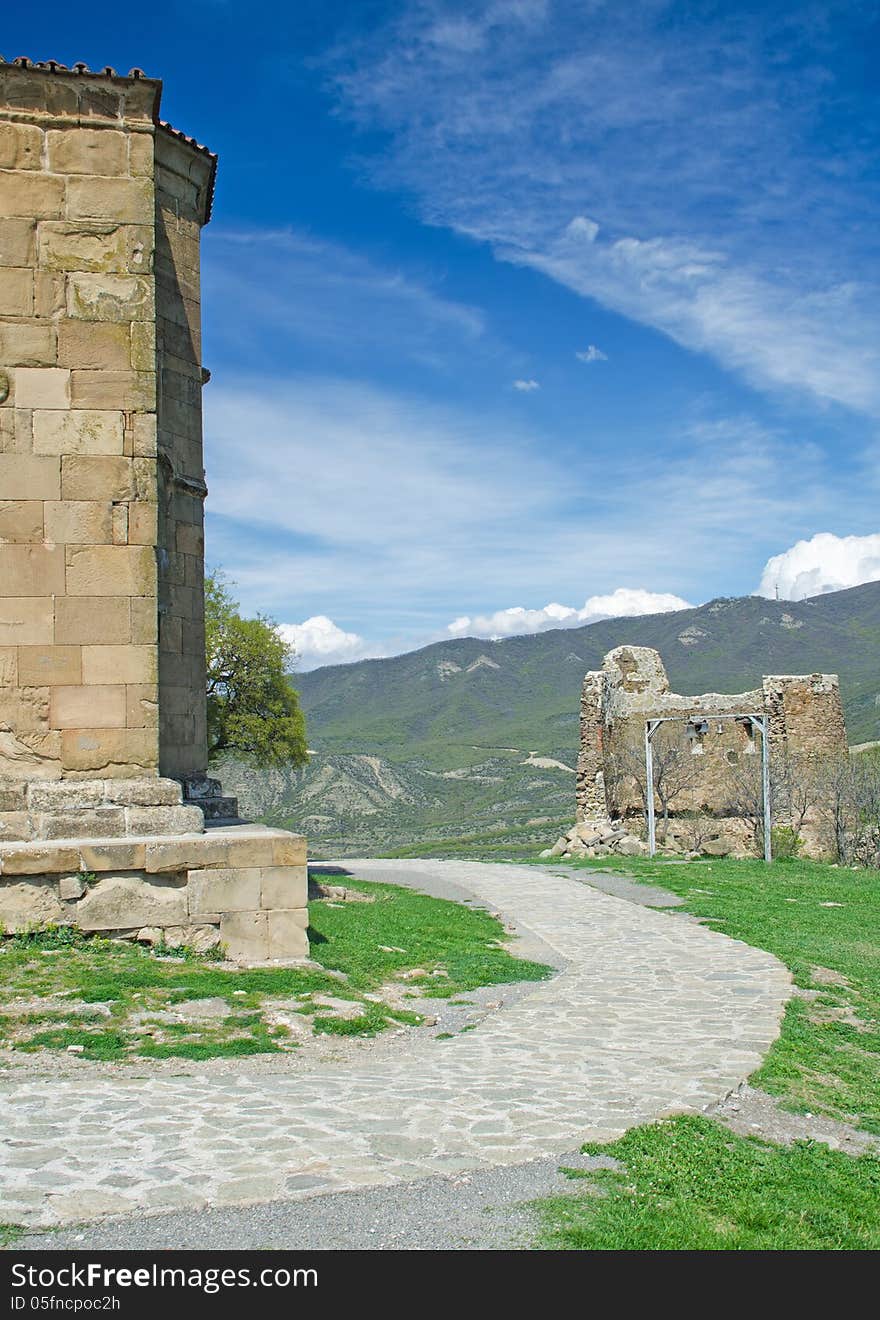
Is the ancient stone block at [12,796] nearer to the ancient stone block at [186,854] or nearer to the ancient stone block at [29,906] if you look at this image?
the ancient stone block at [29,906]

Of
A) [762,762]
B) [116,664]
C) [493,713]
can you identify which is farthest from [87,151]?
[493,713]

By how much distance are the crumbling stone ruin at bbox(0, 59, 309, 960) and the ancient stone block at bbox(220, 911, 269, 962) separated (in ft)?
0.05

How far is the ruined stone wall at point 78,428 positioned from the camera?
10281 millimetres

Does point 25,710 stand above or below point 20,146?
below

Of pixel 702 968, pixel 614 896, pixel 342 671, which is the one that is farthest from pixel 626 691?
pixel 342 671

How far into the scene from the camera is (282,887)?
32.3 feet

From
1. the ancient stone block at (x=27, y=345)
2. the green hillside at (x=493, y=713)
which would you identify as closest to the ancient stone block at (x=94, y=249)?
the ancient stone block at (x=27, y=345)

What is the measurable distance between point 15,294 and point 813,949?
11338mm

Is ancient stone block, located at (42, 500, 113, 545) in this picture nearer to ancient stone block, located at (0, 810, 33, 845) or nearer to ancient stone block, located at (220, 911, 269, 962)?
ancient stone block, located at (0, 810, 33, 845)

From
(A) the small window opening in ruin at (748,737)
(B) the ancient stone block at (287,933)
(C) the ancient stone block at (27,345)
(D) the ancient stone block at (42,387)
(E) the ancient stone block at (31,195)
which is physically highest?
(E) the ancient stone block at (31,195)

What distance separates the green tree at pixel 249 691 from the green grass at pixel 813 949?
7.48 metres

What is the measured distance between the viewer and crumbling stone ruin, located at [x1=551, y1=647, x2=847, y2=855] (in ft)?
88.0

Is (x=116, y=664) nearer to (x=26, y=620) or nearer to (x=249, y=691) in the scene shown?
(x=26, y=620)

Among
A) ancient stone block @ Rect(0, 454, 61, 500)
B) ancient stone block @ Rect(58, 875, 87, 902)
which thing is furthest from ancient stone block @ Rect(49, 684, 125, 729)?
ancient stone block @ Rect(0, 454, 61, 500)
